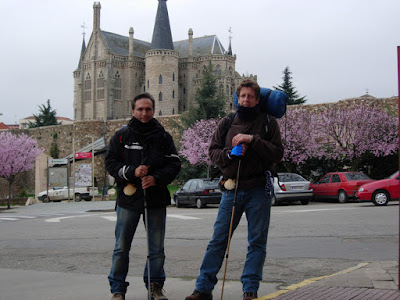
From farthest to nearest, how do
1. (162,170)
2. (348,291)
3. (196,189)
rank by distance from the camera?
(196,189) → (162,170) → (348,291)

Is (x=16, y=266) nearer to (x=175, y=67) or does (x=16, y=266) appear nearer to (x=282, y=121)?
(x=282, y=121)

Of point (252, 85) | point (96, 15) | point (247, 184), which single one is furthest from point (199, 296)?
point (96, 15)

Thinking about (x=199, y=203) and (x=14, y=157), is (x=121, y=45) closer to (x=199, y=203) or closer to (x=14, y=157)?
(x=14, y=157)

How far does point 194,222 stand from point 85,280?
7765mm

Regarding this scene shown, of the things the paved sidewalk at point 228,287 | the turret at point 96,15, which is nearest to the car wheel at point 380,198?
the paved sidewalk at point 228,287

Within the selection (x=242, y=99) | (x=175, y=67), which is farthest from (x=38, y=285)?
(x=175, y=67)

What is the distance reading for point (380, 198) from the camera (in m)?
18.3

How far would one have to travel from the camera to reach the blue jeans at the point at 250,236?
4.52 meters

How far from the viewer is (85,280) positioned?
5.73 m

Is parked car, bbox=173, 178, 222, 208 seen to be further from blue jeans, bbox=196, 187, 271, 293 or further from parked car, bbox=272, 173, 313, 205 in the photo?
blue jeans, bbox=196, 187, 271, 293

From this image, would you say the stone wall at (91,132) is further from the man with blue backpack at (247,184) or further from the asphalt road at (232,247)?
the man with blue backpack at (247,184)

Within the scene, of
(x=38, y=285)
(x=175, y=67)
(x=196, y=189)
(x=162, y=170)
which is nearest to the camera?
(x=162, y=170)

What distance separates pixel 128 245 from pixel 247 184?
1194 mm

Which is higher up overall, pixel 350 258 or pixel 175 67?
pixel 175 67
